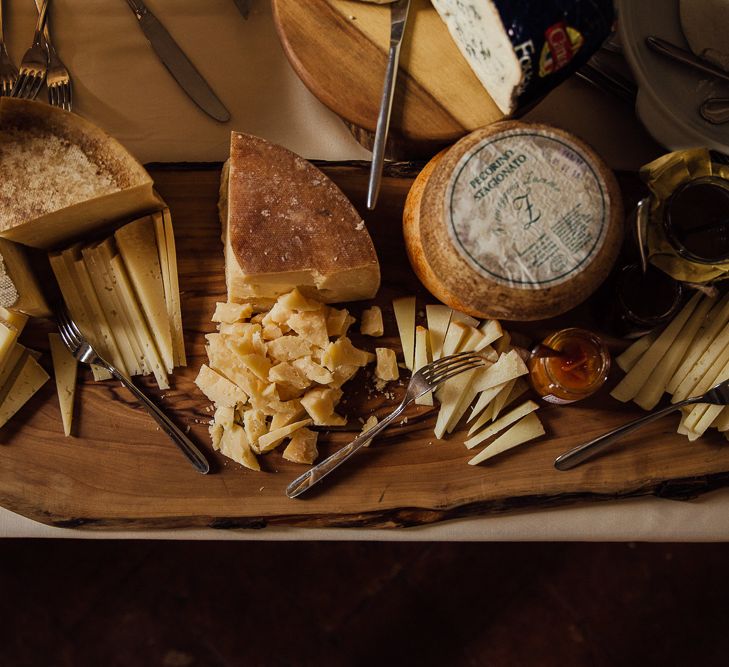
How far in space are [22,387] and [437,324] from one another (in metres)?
0.88

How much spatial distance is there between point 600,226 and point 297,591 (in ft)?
5.02

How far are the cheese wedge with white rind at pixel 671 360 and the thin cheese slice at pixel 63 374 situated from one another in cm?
121

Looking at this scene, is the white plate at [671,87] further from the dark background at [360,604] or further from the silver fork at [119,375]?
the dark background at [360,604]

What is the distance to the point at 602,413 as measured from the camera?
144cm

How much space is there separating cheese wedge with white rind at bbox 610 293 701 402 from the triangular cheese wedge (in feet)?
1.96

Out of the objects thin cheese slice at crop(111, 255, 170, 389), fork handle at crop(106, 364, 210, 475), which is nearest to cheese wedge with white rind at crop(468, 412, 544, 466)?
fork handle at crop(106, 364, 210, 475)

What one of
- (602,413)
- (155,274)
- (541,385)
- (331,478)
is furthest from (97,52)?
(602,413)

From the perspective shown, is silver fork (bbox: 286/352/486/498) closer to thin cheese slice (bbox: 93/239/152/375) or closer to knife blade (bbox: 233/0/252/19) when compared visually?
thin cheese slice (bbox: 93/239/152/375)

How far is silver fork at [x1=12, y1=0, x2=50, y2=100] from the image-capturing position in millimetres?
1396

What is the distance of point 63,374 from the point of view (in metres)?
1.40

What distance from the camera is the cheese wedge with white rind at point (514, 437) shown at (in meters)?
1.41

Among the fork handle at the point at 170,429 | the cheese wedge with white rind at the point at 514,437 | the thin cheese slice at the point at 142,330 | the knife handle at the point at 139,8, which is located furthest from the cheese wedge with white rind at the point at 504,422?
the knife handle at the point at 139,8

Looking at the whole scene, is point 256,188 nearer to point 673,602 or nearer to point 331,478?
point 331,478

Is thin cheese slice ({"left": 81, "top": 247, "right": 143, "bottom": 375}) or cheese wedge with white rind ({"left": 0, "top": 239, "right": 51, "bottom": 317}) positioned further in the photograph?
thin cheese slice ({"left": 81, "top": 247, "right": 143, "bottom": 375})
